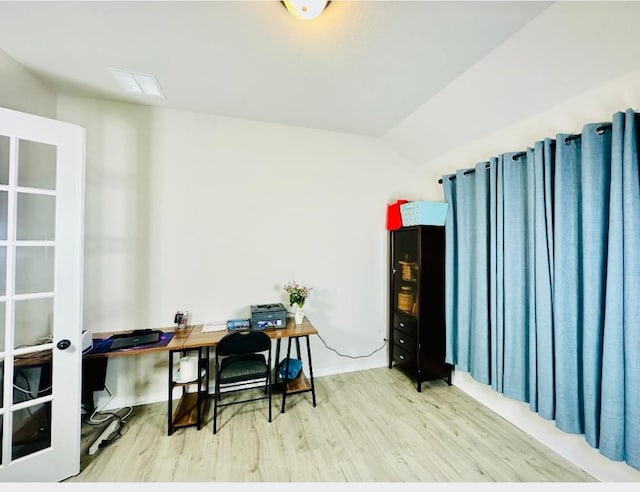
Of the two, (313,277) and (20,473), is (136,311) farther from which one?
(313,277)

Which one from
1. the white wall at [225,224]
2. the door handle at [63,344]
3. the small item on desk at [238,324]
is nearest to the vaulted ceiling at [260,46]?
the white wall at [225,224]

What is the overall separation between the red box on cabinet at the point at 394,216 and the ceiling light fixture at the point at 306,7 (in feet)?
6.24

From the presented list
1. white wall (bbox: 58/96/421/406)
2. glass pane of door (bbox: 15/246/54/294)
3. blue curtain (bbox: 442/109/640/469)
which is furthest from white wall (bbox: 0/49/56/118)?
blue curtain (bbox: 442/109/640/469)

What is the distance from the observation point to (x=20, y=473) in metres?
1.55

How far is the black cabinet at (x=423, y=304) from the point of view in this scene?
8.65 feet

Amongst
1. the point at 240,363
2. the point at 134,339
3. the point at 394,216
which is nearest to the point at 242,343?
the point at 240,363

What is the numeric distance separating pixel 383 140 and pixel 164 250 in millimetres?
2603

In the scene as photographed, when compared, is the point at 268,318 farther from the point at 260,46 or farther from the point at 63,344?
the point at 260,46

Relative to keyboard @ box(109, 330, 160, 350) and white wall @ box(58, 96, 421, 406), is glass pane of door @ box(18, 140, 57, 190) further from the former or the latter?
keyboard @ box(109, 330, 160, 350)

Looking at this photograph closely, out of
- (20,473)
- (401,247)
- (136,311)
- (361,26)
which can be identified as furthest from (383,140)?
(20,473)

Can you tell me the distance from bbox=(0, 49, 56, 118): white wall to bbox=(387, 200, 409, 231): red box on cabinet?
3130 mm

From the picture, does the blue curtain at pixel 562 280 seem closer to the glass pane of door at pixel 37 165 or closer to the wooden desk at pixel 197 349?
the wooden desk at pixel 197 349

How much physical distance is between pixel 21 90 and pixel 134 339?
193cm

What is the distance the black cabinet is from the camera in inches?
104
